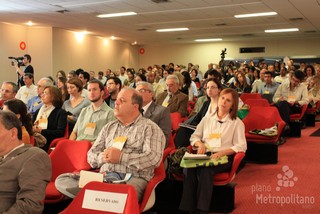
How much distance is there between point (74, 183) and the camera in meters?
2.58

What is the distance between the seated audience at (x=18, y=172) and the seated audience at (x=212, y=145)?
1493 millimetres

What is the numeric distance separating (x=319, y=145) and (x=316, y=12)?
5.26 metres

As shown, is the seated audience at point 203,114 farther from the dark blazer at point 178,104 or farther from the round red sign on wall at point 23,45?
the round red sign on wall at point 23,45

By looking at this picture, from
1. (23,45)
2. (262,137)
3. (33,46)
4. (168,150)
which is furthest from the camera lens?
(33,46)

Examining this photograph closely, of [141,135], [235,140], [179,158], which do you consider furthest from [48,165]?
[235,140]

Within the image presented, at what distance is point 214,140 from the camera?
3.42 meters

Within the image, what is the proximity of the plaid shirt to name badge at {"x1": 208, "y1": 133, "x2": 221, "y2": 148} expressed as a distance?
83 centimetres

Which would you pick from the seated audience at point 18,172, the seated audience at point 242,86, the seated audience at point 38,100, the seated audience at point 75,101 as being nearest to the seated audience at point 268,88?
the seated audience at point 242,86

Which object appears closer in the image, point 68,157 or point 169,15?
point 68,157

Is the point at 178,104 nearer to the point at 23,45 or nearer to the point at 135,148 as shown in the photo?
the point at 135,148

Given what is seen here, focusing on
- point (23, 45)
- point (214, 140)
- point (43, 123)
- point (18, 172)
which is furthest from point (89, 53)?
point (18, 172)

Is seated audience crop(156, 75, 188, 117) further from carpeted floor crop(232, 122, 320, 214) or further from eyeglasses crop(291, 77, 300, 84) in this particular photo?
eyeglasses crop(291, 77, 300, 84)

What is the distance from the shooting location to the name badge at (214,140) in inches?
134

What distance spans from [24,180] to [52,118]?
2349 millimetres
